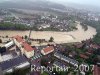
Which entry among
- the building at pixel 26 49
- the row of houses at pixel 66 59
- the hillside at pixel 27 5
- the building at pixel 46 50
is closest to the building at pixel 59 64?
the row of houses at pixel 66 59

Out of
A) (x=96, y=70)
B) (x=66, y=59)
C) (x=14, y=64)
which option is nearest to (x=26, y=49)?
(x=14, y=64)

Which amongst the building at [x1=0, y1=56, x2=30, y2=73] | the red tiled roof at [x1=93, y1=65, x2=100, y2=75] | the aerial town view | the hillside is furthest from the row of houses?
the hillside

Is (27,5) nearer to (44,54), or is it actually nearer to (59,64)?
(44,54)

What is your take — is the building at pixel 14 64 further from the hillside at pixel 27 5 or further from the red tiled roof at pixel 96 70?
the hillside at pixel 27 5

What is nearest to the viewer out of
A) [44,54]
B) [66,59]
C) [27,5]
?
[66,59]

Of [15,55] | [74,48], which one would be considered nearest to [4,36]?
[15,55]

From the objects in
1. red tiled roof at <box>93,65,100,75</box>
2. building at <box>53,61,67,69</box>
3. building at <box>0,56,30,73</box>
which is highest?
building at <box>0,56,30,73</box>

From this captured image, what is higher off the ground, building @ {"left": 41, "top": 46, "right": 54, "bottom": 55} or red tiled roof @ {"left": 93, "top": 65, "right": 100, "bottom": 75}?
building @ {"left": 41, "top": 46, "right": 54, "bottom": 55}

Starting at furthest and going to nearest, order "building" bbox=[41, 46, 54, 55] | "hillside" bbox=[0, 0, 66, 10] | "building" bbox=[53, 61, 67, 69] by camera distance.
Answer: "hillside" bbox=[0, 0, 66, 10] → "building" bbox=[41, 46, 54, 55] → "building" bbox=[53, 61, 67, 69]

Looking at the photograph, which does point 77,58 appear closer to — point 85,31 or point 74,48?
point 74,48

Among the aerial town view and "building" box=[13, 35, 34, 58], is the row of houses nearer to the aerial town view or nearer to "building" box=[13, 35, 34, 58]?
the aerial town view
